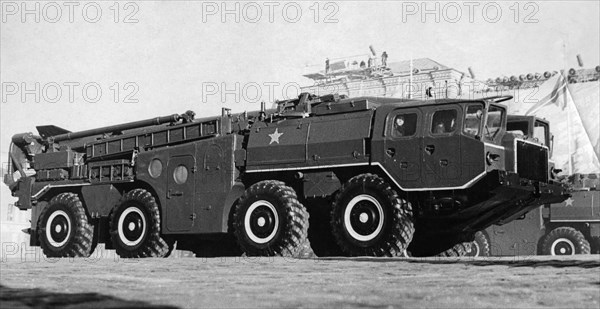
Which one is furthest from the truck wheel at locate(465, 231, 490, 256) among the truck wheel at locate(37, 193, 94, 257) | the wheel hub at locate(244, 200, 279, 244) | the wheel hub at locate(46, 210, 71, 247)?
the wheel hub at locate(46, 210, 71, 247)

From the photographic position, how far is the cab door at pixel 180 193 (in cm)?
1448

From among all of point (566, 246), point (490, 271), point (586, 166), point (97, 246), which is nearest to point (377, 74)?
point (586, 166)

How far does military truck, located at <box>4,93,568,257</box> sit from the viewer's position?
1202 centimetres

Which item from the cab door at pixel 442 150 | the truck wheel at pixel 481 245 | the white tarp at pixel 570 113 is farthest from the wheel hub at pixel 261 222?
the white tarp at pixel 570 113

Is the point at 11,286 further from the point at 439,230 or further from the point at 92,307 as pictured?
the point at 439,230

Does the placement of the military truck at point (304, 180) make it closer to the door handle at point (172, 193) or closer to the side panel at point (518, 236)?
the door handle at point (172, 193)

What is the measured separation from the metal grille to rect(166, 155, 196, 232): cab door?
5.84 m

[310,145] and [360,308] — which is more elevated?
[310,145]

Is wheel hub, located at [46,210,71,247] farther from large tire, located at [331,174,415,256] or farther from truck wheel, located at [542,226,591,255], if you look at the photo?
truck wheel, located at [542,226,591,255]

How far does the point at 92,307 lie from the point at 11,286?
1.88 metres

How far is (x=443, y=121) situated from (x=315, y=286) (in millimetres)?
6574

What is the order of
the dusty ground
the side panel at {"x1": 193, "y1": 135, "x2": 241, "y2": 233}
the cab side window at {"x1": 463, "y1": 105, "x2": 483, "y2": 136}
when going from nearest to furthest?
the dusty ground
the cab side window at {"x1": 463, "y1": 105, "x2": 483, "y2": 136}
the side panel at {"x1": 193, "y1": 135, "x2": 241, "y2": 233}

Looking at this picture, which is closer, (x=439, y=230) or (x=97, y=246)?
(x=439, y=230)

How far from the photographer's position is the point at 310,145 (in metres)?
13.1
